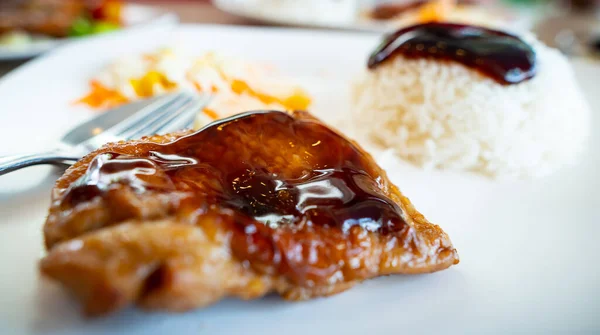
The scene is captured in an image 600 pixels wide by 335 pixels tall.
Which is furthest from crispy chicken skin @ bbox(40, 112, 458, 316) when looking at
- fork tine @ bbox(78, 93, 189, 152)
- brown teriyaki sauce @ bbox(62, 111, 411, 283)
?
fork tine @ bbox(78, 93, 189, 152)

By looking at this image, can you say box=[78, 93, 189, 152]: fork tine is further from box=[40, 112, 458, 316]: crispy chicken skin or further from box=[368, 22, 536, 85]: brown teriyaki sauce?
box=[368, 22, 536, 85]: brown teriyaki sauce

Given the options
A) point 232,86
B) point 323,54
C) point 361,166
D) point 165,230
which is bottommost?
point 165,230

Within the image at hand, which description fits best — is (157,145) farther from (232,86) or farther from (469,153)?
(469,153)

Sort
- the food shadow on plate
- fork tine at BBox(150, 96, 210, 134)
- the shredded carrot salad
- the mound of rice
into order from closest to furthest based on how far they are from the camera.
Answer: the food shadow on plate < fork tine at BBox(150, 96, 210, 134) < the mound of rice < the shredded carrot salad

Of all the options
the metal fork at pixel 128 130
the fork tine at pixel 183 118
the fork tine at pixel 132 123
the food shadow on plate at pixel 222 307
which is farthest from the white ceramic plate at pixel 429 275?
the fork tine at pixel 183 118

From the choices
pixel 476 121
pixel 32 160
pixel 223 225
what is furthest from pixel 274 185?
pixel 476 121

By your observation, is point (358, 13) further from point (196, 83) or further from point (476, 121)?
point (476, 121)

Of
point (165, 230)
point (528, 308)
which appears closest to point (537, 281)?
point (528, 308)
